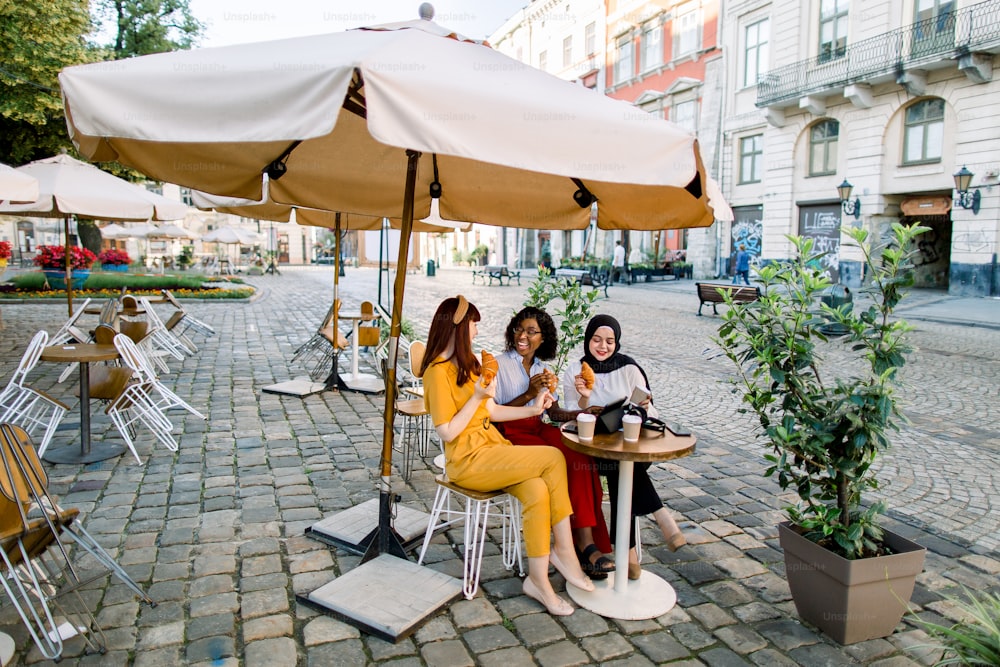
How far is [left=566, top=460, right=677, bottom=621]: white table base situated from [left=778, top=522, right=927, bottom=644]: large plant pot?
623 mm

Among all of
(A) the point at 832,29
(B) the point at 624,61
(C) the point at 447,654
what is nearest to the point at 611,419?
(C) the point at 447,654

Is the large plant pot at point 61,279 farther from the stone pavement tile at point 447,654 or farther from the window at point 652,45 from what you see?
the window at point 652,45

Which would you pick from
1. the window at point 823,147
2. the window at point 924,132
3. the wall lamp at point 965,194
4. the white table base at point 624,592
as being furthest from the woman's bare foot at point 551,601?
the window at point 823,147

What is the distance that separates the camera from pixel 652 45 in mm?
32562

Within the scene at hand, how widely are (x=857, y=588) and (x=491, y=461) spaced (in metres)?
1.61

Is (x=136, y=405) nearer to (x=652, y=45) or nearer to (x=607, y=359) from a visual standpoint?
(x=607, y=359)

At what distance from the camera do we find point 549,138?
91.1 inches

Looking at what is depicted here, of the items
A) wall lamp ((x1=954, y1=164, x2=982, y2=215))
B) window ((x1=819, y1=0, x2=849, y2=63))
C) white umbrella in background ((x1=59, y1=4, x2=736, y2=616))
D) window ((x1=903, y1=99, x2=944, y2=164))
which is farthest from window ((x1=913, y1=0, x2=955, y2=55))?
white umbrella in background ((x1=59, y1=4, x2=736, y2=616))

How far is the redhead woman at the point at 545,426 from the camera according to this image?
10.8 ft

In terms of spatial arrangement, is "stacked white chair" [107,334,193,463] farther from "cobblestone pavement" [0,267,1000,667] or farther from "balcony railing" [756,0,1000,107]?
"balcony railing" [756,0,1000,107]

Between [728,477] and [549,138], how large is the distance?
3.45 meters

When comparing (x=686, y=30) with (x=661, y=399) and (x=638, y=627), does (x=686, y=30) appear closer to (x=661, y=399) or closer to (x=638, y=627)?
(x=661, y=399)

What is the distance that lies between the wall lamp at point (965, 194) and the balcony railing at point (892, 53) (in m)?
3.29

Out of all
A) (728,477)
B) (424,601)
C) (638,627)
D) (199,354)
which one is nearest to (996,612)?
(638,627)
